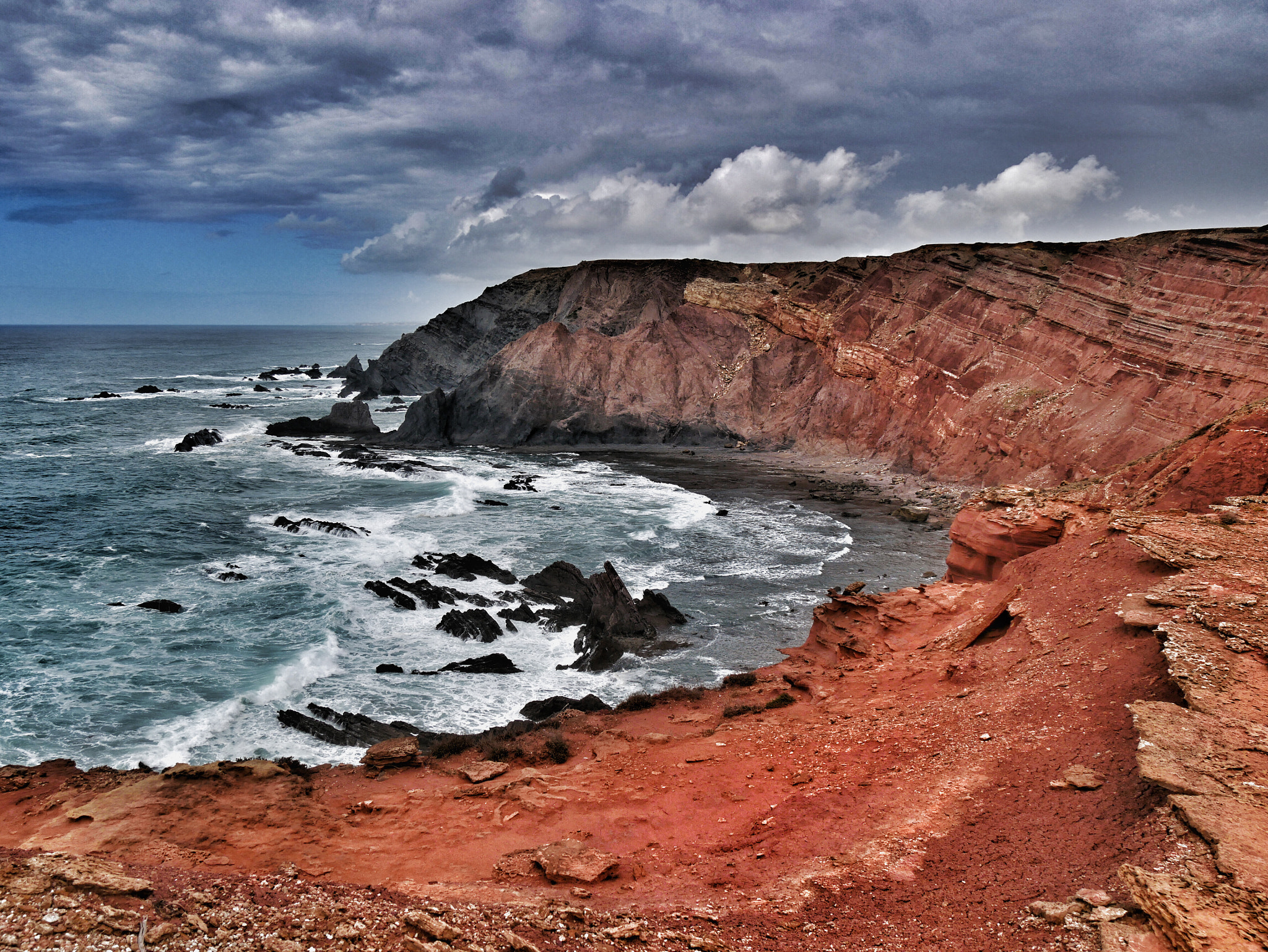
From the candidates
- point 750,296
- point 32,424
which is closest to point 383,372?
point 32,424

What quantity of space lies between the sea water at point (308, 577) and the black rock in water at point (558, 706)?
520mm

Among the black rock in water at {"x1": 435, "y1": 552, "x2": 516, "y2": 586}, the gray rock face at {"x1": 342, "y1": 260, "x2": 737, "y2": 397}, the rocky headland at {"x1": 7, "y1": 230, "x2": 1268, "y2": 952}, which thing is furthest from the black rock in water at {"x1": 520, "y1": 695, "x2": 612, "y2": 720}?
the gray rock face at {"x1": 342, "y1": 260, "x2": 737, "y2": 397}

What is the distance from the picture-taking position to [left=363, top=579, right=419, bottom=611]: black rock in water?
76.7 ft

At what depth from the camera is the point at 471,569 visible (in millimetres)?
26016

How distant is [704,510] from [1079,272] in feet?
76.9

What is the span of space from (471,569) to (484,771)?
14145 mm

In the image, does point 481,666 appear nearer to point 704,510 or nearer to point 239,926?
point 239,926

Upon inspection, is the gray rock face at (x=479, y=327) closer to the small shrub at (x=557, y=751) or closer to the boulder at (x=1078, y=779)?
the small shrub at (x=557, y=751)

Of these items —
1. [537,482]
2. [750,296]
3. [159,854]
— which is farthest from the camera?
[750,296]

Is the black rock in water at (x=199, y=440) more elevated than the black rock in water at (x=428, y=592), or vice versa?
the black rock in water at (x=199, y=440)

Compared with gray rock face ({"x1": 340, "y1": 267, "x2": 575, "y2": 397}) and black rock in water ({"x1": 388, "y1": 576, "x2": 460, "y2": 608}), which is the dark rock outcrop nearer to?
gray rock face ({"x1": 340, "y1": 267, "x2": 575, "y2": 397})

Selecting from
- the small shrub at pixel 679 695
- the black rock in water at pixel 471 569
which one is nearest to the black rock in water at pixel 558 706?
the small shrub at pixel 679 695

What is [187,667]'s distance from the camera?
1845cm

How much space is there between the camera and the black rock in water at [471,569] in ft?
84.1
